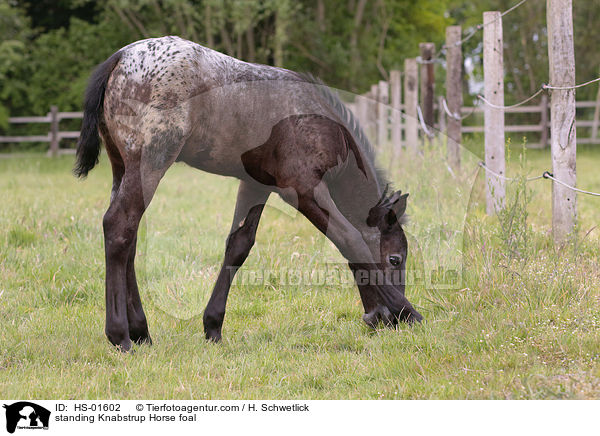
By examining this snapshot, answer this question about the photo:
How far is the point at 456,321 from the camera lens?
3.91m

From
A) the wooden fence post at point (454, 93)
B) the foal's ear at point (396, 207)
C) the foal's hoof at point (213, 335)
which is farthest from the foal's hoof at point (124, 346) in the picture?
the wooden fence post at point (454, 93)

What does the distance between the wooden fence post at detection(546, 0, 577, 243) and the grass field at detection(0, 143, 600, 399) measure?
10.2 inches

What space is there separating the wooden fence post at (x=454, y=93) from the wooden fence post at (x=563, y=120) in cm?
338

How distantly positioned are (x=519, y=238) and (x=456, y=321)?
3.42ft

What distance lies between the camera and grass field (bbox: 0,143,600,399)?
319 centimetres

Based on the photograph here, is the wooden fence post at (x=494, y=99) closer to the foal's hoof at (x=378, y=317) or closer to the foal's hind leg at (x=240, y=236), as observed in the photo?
the foal's hoof at (x=378, y=317)

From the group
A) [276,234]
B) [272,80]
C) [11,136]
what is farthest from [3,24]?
[272,80]

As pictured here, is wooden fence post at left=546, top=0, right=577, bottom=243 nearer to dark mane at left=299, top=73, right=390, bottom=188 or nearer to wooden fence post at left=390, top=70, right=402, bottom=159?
dark mane at left=299, top=73, right=390, bottom=188

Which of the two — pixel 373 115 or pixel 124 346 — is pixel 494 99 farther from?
pixel 373 115

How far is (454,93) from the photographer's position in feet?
27.8

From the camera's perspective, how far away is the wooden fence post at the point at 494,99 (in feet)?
22.1

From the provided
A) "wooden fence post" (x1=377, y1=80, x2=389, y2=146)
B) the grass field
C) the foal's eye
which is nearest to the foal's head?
the foal's eye

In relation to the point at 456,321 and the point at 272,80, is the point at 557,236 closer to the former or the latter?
the point at 456,321
